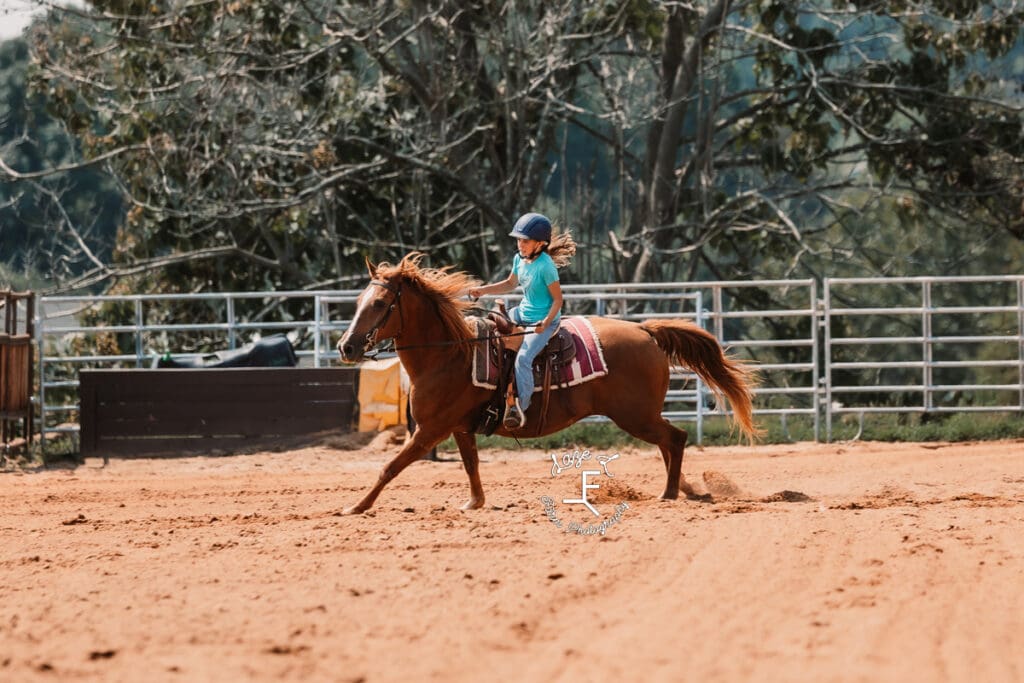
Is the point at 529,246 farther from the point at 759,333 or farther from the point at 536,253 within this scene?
the point at 759,333

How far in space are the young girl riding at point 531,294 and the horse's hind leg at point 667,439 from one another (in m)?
0.85

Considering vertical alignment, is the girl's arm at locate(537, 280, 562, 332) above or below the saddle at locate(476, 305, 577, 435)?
above

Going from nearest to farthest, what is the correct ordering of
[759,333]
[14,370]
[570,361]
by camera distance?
[570,361], [14,370], [759,333]

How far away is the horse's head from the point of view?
9.08 metres

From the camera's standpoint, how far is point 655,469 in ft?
43.4

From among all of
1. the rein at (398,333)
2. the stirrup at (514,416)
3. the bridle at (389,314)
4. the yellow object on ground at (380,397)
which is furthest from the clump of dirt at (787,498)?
the yellow object on ground at (380,397)

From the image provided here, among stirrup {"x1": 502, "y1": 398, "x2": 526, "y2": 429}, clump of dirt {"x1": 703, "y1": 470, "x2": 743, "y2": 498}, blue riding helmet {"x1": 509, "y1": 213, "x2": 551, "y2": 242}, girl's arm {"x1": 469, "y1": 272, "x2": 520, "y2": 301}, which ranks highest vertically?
blue riding helmet {"x1": 509, "y1": 213, "x2": 551, "y2": 242}

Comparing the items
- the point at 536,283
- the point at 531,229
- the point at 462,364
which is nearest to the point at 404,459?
the point at 462,364

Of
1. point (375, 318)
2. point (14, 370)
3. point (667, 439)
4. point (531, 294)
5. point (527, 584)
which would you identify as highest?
point (531, 294)

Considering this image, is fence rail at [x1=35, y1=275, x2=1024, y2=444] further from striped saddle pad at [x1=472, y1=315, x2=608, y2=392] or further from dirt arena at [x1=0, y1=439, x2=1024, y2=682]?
dirt arena at [x1=0, y1=439, x2=1024, y2=682]

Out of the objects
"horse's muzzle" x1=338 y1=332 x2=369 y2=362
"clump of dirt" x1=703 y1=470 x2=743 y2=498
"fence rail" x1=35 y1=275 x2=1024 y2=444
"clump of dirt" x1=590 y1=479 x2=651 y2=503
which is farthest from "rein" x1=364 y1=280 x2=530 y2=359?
"fence rail" x1=35 y1=275 x2=1024 y2=444

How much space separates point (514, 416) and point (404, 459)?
86 cm

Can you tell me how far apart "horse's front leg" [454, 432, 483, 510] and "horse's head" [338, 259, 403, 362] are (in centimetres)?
94

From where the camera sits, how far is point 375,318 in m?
9.30
